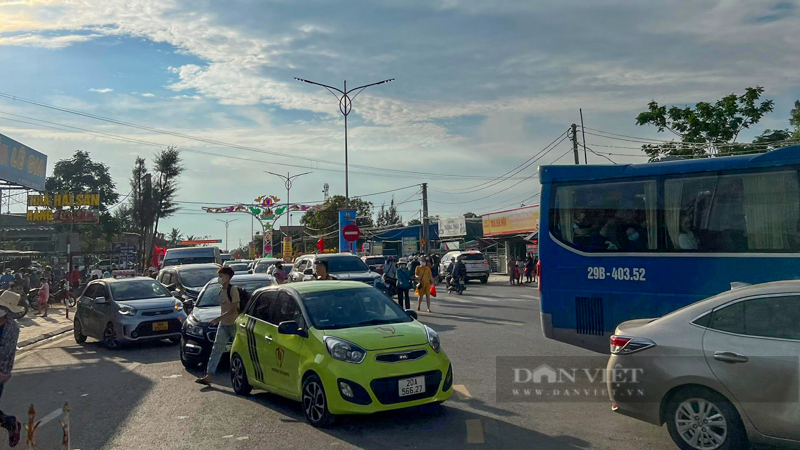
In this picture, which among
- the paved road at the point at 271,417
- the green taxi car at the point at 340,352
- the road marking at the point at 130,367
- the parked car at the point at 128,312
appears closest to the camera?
the paved road at the point at 271,417

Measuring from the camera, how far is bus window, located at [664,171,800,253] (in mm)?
8805

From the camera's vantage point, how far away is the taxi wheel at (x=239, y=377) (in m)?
9.42

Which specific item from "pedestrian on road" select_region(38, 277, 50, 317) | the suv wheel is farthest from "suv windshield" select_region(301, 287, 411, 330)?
"pedestrian on road" select_region(38, 277, 50, 317)

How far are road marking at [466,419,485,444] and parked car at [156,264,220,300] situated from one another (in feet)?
42.3

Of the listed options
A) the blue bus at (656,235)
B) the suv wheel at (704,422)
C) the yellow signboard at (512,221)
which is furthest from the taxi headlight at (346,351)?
the yellow signboard at (512,221)

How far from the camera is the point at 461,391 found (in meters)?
9.16

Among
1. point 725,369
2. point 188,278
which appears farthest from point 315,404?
point 188,278

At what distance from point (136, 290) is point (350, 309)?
32.5 feet

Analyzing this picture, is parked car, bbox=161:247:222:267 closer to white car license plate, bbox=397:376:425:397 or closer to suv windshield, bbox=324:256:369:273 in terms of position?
suv windshield, bbox=324:256:369:273

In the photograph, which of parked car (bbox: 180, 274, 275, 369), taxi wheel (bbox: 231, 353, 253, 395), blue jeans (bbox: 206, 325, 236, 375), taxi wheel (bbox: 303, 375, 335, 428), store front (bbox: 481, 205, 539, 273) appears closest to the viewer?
taxi wheel (bbox: 303, 375, 335, 428)

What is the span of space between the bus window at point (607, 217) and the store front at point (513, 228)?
32.3 metres

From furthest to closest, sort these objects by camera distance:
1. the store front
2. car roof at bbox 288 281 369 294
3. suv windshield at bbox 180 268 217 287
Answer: the store front
suv windshield at bbox 180 268 217 287
car roof at bbox 288 281 369 294

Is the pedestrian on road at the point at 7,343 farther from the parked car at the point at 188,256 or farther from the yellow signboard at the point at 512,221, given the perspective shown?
the yellow signboard at the point at 512,221

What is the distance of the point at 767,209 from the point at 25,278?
30.2m
